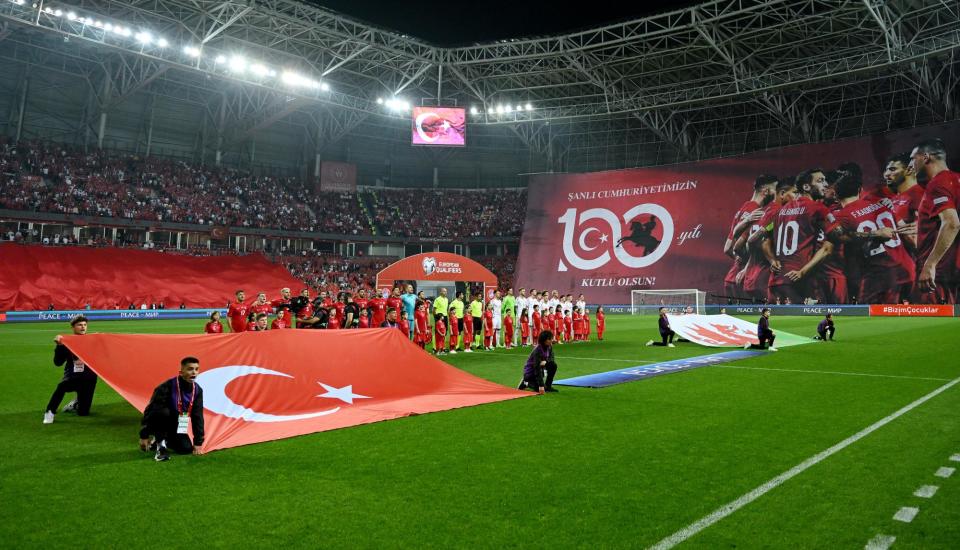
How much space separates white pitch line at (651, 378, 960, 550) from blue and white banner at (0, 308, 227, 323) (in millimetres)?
29223

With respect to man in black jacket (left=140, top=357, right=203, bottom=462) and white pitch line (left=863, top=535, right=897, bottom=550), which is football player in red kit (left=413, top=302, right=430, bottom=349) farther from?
white pitch line (left=863, top=535, right=897, bottom=550)

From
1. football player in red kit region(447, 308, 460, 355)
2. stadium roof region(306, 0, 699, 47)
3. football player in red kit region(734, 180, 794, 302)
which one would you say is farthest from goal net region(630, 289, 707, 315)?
football player in red kit region(447, 308, 460, 355)

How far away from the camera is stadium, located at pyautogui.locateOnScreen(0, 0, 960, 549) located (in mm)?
5047

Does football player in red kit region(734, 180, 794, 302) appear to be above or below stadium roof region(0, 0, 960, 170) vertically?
below

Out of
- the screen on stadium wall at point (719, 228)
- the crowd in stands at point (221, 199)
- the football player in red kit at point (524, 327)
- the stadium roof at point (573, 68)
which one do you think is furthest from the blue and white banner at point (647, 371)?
the crowd in stands at point (221, 199)

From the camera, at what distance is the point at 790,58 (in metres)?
40.9

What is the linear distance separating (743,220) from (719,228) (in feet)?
5.54

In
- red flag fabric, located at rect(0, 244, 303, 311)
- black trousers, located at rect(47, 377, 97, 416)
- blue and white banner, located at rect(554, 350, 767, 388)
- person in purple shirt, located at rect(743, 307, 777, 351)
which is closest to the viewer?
black trousers, located at rect(47, 377, 97, 416)

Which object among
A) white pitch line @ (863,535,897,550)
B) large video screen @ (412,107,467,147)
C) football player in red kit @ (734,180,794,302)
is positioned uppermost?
large video screen @ (412,107,467,147)

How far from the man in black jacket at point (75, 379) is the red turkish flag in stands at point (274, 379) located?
0.48 meters

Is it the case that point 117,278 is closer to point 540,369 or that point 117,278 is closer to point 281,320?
point 281,320

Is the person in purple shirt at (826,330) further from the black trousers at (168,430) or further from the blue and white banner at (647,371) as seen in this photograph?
the black trousers at (168,430)

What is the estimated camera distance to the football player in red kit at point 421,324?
17.2 metres

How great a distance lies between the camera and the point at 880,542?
13.1 feet
